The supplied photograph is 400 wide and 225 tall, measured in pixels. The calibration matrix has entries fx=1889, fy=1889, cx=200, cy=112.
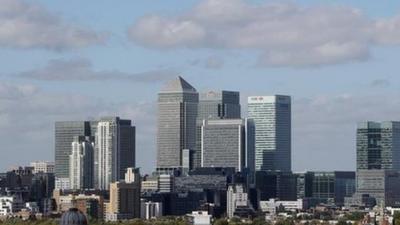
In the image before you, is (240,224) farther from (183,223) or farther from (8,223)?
(8,223)

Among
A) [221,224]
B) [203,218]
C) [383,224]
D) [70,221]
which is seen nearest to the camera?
[70,221]

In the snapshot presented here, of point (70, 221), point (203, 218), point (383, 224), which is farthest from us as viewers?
point (203, 218)

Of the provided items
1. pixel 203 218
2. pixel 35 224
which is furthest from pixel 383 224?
pixel 35 224

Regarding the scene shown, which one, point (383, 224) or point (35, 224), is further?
point (35, 224)

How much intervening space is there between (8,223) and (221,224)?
21333 mm

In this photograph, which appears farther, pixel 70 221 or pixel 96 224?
pixel 96 224

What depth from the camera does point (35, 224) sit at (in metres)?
185

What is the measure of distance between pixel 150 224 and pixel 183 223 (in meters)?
9.34

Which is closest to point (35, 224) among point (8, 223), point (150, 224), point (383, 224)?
point (8, 223)

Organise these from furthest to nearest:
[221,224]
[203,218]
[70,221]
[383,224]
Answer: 1. [221,224]
2. [203,218]
3. [383,224]
4. [70,221]

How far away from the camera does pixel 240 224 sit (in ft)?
650

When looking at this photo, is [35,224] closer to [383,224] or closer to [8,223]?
[8,223]

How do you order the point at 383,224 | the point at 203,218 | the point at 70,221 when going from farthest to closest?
the point at 203,218
the point at 383,224
the point at 70,221

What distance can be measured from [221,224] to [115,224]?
37.6 feet
